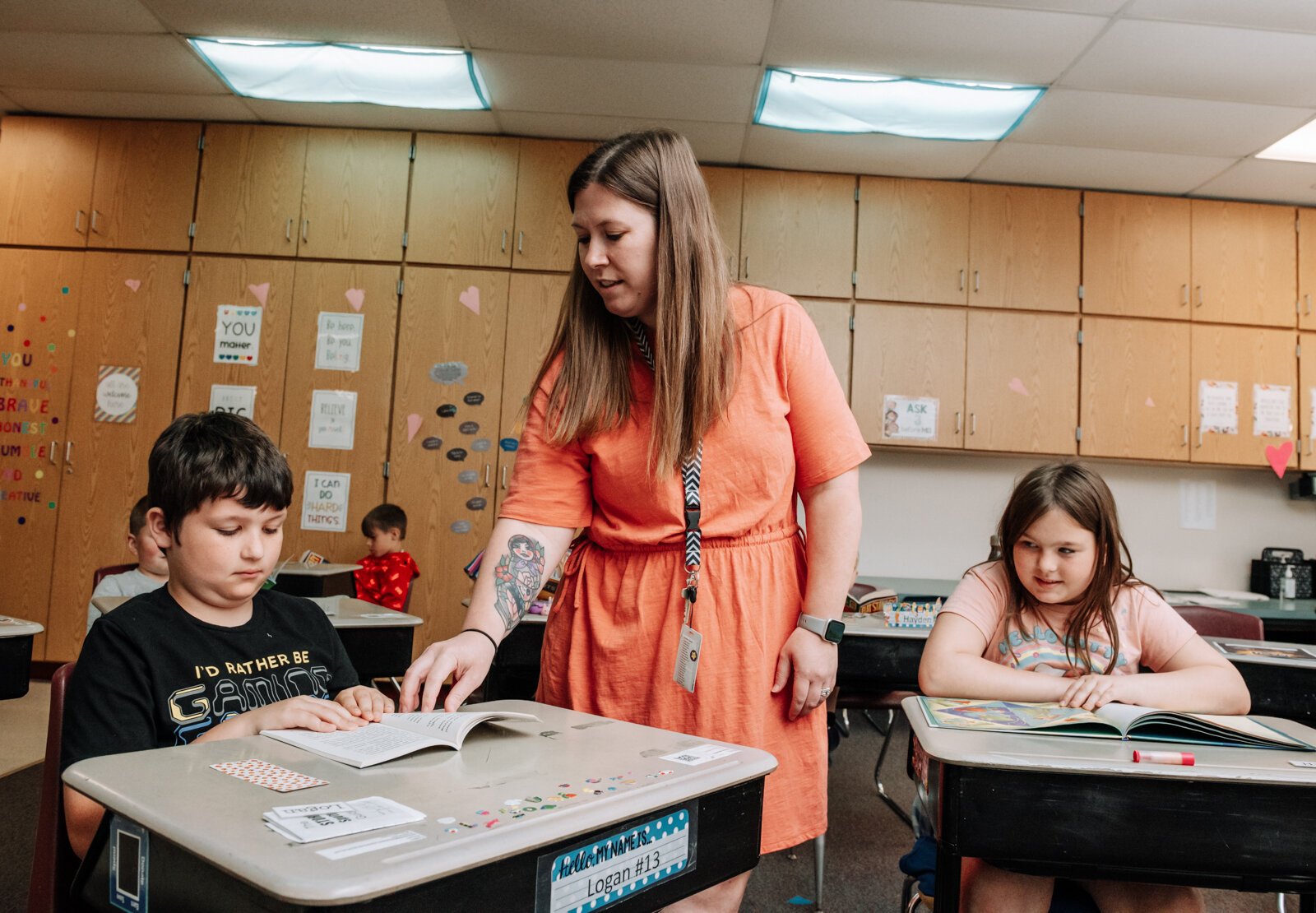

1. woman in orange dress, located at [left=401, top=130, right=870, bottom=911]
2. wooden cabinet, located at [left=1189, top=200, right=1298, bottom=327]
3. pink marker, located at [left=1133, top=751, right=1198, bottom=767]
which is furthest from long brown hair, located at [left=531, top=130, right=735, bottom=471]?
wooden cabinet, located at [left=1189, top=200, right=1298, bottom=327]

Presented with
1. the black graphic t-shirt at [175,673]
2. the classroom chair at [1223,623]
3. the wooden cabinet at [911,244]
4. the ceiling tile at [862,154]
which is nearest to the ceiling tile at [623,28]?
the ceiling tile at [862,154]

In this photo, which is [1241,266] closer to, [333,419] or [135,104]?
[333,419]

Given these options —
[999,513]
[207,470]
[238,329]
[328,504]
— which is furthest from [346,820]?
[999,513]

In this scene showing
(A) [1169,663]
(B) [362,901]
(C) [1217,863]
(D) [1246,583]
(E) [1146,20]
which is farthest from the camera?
(D) [1246,583]

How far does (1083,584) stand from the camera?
1619 millimetres

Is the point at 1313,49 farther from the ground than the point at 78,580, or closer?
farther from the ground

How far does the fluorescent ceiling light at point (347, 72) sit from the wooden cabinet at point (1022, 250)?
2.50 m

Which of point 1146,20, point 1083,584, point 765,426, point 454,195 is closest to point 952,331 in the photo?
point 1146,20

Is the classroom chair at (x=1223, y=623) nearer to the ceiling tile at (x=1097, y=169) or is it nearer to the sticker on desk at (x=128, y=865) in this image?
the ceiling tile at (x=1097, y=169)

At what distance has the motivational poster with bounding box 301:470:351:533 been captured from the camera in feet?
14.1

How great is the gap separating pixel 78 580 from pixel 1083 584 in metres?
4.49

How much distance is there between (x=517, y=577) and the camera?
4.24 ft

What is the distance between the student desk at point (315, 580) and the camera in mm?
3578

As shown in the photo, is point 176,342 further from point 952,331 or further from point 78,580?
point 952,331
